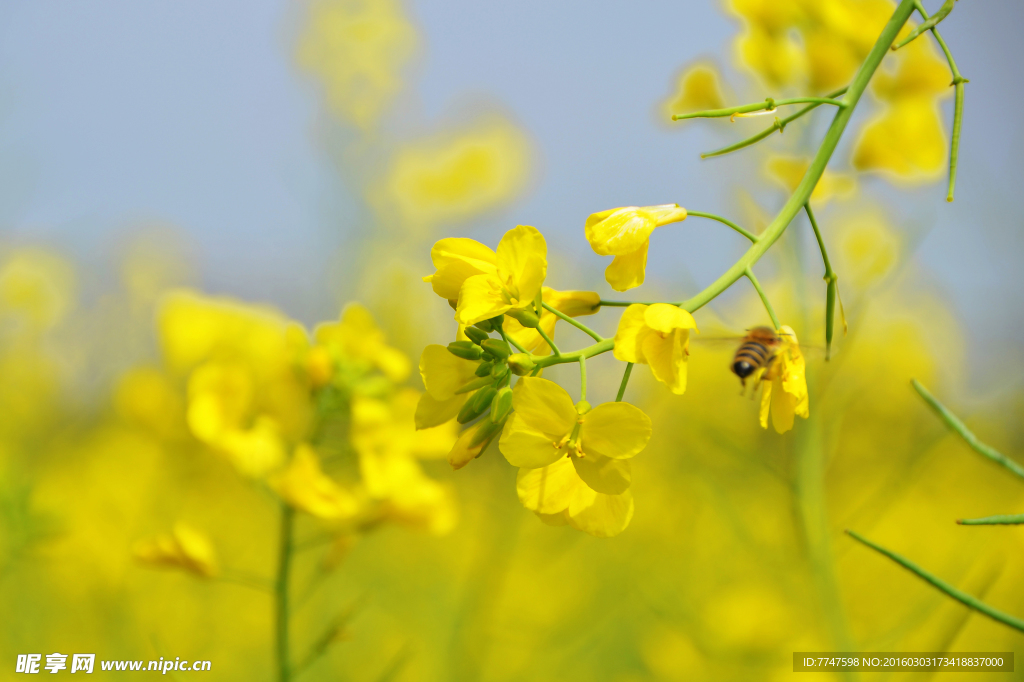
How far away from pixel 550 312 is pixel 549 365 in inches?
3.1

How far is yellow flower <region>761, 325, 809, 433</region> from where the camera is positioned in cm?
42

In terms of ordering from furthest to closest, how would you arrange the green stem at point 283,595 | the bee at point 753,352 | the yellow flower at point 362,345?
the yellow flower at point 362,345 → the green stem at point 283,595 → the bee at point 753,352

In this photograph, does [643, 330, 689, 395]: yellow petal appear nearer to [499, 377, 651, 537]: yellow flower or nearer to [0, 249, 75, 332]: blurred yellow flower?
[499, 377, 651, 537]: yellow flower

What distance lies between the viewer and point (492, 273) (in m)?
0.42

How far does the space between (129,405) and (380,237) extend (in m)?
1.26

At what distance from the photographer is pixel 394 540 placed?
10.5ft

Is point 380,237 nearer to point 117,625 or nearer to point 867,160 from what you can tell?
point 117,625

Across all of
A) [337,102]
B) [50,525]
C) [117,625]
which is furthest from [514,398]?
[337,102]

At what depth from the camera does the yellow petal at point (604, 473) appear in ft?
1.22

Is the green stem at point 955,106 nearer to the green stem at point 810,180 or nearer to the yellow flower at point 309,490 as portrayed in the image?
the green stem at point 810,180

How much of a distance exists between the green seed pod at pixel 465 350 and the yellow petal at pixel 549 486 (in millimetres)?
80

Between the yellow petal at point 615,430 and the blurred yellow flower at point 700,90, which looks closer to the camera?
the yellow petal at point 615,430

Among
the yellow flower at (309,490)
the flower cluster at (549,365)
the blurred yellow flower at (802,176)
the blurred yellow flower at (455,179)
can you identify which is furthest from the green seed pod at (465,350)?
the blurred yellow flower at (455,179)

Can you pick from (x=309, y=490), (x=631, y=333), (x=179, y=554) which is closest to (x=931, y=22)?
(x=631, y=333)
